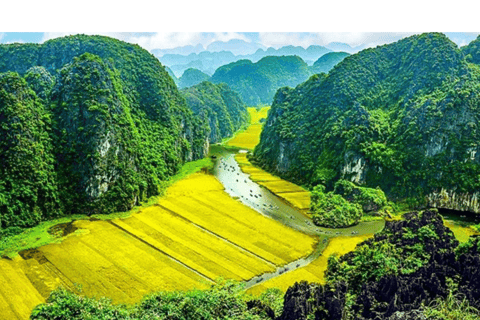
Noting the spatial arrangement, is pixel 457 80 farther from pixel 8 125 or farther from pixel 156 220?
pixel 8 125

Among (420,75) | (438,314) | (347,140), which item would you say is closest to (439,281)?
(438,314)

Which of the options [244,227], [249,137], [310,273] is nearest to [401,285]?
[310,273]

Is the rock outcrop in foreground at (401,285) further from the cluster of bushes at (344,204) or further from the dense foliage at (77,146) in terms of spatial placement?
the dense foliage at (77,146)

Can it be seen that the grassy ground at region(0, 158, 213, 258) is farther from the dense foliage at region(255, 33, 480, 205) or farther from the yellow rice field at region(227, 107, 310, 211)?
the dense foliage at region(255, 33, 480, 205)

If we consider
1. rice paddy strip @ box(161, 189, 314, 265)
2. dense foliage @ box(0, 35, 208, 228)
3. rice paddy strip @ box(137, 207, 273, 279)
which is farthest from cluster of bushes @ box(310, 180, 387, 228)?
dense foliage @ box(0, 35, 208, 228)

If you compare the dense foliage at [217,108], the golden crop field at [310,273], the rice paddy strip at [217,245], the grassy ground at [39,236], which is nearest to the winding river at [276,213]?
the golden crop field at [310,273]
